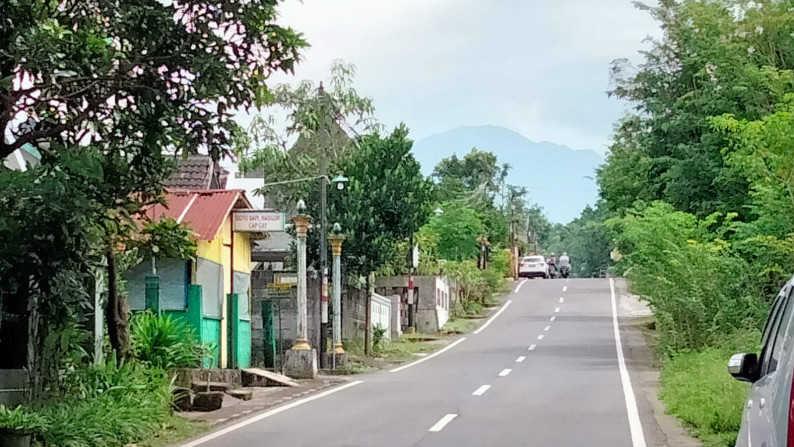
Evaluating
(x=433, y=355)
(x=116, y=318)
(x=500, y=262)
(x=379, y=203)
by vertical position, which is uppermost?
(x=379, y=203)

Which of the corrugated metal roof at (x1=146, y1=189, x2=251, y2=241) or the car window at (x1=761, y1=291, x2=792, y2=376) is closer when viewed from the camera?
the car window at (x1=761, y1=291, x2=792, y2=376)

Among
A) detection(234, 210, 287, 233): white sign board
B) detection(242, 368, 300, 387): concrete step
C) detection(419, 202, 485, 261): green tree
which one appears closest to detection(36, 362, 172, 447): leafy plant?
detection(242, 368, 300, 387): concrete step

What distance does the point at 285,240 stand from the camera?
38688 millimetres

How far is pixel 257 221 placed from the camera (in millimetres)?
24156

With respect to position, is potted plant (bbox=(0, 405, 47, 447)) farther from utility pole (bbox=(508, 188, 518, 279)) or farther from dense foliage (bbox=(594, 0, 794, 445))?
utility pole (bbox=(508, 188, 518, 279))

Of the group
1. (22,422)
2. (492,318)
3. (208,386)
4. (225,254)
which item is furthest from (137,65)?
(492,318)

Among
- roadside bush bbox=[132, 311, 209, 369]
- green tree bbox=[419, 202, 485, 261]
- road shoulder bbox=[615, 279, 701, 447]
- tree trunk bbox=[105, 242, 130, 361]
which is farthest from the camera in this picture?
green tree bbox=[419, 202, 485, 261]

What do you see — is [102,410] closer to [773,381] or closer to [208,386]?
[208,386]

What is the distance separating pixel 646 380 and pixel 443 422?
9180 mm

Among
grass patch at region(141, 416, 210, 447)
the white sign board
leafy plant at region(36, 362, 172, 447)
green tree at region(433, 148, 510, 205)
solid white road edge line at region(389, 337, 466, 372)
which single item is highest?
green tree at region(433, 148, 510, 205)

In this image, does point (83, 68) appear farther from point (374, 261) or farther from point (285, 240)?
point (285, 240)

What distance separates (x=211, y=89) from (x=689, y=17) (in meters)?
22.6

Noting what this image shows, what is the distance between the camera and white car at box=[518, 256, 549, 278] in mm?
76188

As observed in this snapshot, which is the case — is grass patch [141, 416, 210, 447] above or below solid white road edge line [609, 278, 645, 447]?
above
